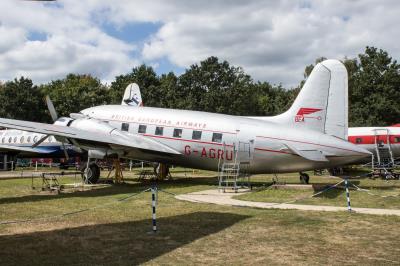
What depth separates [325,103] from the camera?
20.8 m

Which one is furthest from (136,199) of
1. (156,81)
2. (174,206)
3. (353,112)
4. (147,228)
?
(156,81)

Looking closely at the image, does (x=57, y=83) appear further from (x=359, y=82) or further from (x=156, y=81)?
(x=359, y=82)

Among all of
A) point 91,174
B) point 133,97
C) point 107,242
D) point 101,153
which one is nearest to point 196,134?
point 101,153

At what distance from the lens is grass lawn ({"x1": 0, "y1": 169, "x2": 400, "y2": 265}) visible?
350 inches

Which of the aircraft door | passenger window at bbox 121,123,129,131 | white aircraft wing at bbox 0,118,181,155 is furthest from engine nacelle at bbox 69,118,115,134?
the aircraft door

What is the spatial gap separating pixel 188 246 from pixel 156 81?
71.2 meters

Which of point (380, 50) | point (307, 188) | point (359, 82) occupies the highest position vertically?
point (380, 50)

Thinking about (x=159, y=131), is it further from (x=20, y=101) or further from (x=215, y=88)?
(x=20, y=101)

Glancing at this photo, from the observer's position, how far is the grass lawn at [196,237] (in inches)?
350

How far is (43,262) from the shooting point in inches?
337

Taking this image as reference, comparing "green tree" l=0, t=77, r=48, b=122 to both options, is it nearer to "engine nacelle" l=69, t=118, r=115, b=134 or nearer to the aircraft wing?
"engine nacelle" l=69, t=118, r=115, b=134

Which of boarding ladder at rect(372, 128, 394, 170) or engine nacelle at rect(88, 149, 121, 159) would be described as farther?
boarding ladder at rect(372, 128, 394, 170)

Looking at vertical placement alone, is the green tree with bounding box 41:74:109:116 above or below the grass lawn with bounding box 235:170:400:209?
above

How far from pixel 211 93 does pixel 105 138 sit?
48.2 metres
